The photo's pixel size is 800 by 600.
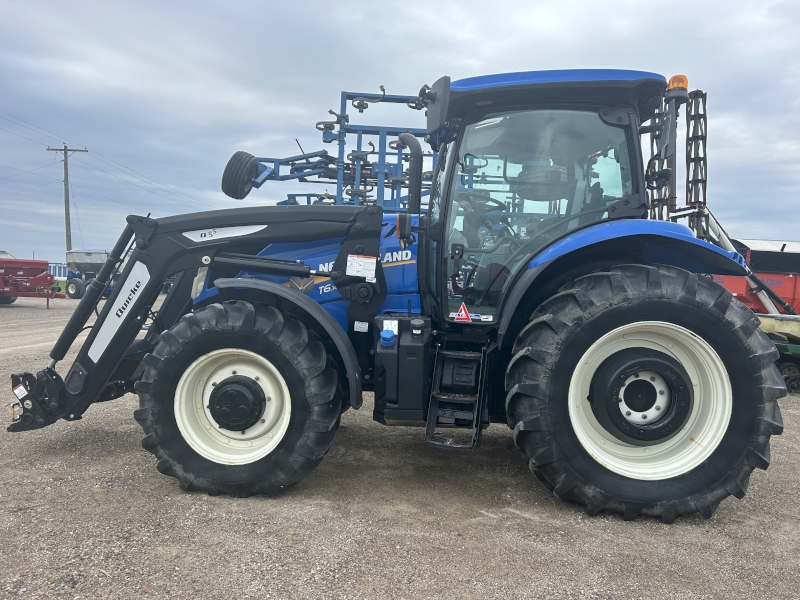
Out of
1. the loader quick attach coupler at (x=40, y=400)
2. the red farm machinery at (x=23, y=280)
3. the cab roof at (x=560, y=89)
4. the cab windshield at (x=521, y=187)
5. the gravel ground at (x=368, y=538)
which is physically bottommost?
the gravel ground at (x=368, y=538)

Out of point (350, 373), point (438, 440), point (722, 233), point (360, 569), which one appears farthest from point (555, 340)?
point (722, 233)

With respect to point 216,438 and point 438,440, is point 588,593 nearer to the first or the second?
point 438,440

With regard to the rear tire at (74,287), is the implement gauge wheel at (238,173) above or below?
above

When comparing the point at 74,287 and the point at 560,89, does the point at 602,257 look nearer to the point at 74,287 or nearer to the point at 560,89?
the point at 560,89

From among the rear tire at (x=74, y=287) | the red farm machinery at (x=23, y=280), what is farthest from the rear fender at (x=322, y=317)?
the rear tire at (x=74, y=287)

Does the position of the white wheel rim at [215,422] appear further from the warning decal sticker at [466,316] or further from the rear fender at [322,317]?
the warning decal sticker at [466,316]

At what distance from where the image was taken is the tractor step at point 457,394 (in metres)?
3.33

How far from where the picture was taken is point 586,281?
3166 mm

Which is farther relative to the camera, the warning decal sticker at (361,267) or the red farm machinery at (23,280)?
the red farm machinery at (23,280)

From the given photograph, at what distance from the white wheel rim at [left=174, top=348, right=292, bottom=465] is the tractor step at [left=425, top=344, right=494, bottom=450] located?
3.01 ft

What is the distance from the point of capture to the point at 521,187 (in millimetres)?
3543

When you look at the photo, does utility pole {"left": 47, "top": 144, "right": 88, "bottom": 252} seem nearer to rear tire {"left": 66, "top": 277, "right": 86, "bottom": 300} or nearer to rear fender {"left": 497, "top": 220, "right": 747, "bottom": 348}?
rear tire {"left": 66, "top": 277, "right": 86, "bottom": 300}

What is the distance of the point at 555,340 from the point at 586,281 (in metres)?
0.41

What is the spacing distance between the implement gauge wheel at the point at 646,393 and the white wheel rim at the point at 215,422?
4.76 feet
